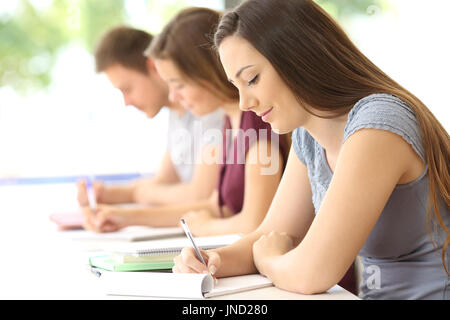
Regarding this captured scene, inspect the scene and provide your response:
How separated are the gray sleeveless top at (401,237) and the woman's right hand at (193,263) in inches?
12.3

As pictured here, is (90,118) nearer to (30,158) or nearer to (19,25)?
(30,158)

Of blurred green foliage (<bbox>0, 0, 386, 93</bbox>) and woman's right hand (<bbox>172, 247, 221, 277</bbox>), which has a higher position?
blurred green foliage (<bbox>0, 0, 386, 93</bbox>)

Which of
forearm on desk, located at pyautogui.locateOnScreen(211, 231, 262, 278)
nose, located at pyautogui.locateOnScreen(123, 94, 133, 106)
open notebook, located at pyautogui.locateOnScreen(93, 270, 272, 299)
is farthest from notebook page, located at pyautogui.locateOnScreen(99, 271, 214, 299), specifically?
nose, located at pyautogui.locateOnScreen(123, 94, 133, 106)

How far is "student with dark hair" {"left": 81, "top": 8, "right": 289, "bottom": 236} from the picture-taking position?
1.85m

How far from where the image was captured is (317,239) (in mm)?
1062

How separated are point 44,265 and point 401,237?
0.83 m

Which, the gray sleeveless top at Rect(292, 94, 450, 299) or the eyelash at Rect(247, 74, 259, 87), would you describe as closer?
the gray sleeveless top at Rect(292, 94, 450, 299)

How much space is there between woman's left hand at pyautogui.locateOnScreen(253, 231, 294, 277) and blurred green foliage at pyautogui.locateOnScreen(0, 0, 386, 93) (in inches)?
121

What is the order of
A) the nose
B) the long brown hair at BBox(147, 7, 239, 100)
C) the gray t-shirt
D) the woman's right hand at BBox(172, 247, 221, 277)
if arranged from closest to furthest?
the woman's right hand at BBox(172, 247, 221, 277) → the long brown hair at BBox(147, 7, 239, 100) → the gray t-shirt → the nose

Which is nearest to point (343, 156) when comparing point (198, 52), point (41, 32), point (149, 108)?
point (198, 52)

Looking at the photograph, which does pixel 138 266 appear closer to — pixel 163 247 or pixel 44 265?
pixel 163 247

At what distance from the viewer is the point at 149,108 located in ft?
8.38

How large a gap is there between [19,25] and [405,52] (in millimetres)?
2724

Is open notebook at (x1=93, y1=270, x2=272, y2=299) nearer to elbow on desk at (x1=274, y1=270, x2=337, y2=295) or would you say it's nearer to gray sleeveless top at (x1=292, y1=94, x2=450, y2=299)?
elbow on desk at (x1=274, y1=270, x2=337, y2=295)
